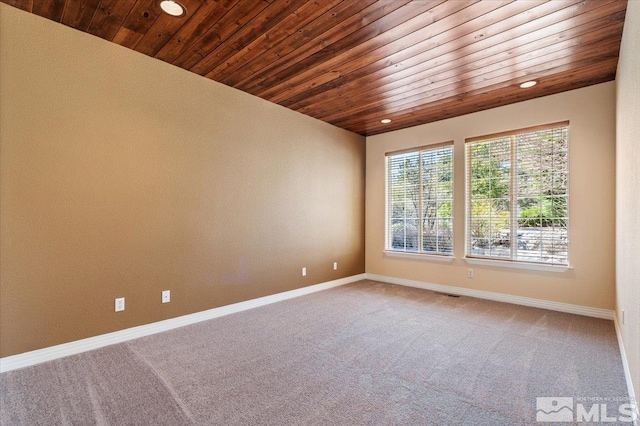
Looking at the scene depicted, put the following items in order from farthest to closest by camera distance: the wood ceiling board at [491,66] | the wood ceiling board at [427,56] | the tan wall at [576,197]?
the tan wall at [576,197], the wood ceiling board at [491,66], the wood ceiling board at [427,56]

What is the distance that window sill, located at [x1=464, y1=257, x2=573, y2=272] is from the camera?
152 inches

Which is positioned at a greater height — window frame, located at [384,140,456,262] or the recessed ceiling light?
the recessed ceiling light

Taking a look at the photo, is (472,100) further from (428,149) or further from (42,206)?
(42,206)

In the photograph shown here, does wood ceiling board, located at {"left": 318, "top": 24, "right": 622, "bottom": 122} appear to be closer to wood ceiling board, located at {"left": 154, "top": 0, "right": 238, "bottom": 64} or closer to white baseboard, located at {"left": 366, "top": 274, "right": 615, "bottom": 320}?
wood ceiling board, located at {"left": 154, "top": 0, "right": 238, "bottom": 64}

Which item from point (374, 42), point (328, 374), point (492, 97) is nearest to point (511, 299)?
point (492, 97)

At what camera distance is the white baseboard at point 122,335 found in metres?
2.40

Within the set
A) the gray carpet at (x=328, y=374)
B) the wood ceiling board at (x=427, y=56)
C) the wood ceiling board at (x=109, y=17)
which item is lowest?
the gray carpet at (x=328, y=374)

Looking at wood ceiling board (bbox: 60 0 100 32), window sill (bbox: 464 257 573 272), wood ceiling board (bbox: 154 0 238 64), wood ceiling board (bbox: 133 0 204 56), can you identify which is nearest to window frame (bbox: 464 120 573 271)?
window sill (bbox: 464 257 573 272)

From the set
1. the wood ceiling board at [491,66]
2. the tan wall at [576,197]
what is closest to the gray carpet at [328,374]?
the tan wall at [576,197]

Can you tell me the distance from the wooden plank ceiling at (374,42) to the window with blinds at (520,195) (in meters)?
0.65

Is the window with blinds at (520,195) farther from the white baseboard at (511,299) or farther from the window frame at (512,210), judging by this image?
the white baseboard at (511,299)

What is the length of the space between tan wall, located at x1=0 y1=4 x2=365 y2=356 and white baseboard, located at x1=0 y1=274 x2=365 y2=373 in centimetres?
6

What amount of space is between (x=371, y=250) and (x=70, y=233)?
4432 millimetres

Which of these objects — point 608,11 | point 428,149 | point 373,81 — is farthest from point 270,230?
point 608,11
